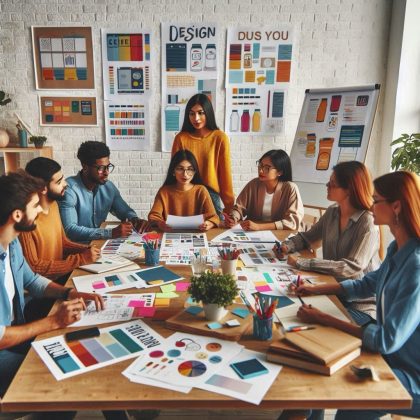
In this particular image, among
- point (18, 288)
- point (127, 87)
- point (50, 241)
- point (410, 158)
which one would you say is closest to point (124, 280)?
point (18, 288)

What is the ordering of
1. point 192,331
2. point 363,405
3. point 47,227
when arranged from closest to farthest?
1. point 363,405
2. point 192,331
3. point 47,227

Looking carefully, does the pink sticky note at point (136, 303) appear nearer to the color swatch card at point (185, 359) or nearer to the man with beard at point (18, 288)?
the man with beard at point (18, 288)

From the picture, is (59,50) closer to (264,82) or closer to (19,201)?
(264,82)

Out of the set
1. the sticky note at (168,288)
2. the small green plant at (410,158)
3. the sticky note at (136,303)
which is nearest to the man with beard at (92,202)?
the sticky note at (168,288)

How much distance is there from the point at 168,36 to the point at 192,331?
351cm

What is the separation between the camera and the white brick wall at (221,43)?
403cm

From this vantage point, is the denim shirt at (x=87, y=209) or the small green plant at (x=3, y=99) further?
the small green plant at (x=3, y=99)

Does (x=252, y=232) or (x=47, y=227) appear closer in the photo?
(x=47, y=227)

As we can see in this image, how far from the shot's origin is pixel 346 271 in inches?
73.2

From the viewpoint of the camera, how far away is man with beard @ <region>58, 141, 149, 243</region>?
8.04ft

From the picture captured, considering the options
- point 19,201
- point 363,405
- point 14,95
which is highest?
point 14,95

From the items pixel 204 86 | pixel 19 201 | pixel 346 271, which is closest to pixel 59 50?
pixel 204 86

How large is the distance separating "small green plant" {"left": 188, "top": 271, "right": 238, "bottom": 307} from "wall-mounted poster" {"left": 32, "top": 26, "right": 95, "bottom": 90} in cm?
348

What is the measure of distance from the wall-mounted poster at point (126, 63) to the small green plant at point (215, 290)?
331cm
